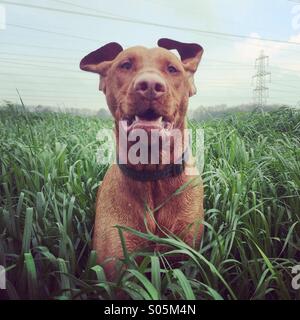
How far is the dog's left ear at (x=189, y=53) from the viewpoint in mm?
1778

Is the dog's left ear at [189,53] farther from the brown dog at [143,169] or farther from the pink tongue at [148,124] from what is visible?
the pink tongue at [148,124]

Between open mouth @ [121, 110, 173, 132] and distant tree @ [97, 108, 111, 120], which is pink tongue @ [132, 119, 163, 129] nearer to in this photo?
open mouth @ [121, 110, 173, 132]

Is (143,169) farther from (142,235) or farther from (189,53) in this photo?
(189,53)

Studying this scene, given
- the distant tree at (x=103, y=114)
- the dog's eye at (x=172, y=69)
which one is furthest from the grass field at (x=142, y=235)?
the dog's eye at (x=172, y=69)

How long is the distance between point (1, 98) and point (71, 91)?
0.31 m

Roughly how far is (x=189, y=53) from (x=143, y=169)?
1.85 ft

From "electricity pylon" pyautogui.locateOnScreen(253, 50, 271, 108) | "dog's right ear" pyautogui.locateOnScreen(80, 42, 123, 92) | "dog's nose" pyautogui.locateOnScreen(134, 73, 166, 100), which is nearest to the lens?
"dog's nose" pyautogui.locateOnScreen(134, 73, 166, 100)

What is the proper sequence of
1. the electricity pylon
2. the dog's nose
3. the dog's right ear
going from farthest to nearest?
the electricity pylon
the dog's right ear
the dog's nose

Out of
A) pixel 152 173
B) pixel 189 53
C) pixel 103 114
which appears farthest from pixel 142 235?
pixel 189 53

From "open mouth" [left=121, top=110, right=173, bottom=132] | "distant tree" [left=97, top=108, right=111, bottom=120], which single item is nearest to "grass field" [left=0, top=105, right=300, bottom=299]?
"distant tree" [left=97, top=108, right=111, bottom=120]

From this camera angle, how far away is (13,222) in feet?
5.72

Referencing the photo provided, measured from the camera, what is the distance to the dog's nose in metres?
1.61

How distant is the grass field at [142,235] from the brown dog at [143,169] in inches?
3.3

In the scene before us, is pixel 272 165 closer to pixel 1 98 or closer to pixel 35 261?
pixel 35 261
